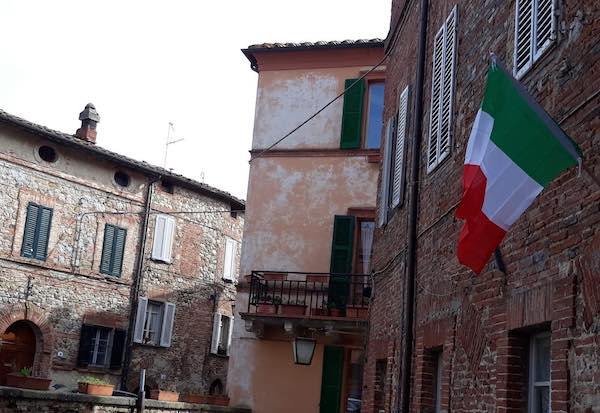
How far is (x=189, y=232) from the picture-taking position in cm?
2620

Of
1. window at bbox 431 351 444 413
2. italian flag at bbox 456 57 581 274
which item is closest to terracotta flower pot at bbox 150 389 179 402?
window at bbox 431 351 444 413

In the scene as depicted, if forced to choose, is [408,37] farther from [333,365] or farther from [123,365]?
[123,365]

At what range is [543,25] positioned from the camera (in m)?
5.54

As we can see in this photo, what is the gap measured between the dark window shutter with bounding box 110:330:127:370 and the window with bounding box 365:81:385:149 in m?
9.90

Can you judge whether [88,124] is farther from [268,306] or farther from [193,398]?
[268,306]

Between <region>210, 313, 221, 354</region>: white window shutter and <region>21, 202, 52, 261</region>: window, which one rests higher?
<region>21, 202, 52, 261</region>: window

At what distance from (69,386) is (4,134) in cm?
656

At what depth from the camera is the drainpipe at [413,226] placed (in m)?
8.39

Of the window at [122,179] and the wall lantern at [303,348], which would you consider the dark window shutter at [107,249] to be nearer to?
the window at [122,179]

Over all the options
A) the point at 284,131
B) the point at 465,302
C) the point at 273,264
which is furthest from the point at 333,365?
the point at 465,302

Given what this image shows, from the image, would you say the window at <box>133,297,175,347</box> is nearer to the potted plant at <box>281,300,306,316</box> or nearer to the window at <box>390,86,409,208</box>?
the potted plant at <box>281,300,306,316</box>

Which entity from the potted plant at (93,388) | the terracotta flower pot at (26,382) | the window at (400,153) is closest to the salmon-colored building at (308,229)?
the potted plant at (93,388)

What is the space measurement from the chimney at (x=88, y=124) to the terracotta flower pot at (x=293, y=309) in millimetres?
10164

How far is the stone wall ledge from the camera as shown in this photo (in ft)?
49.7
